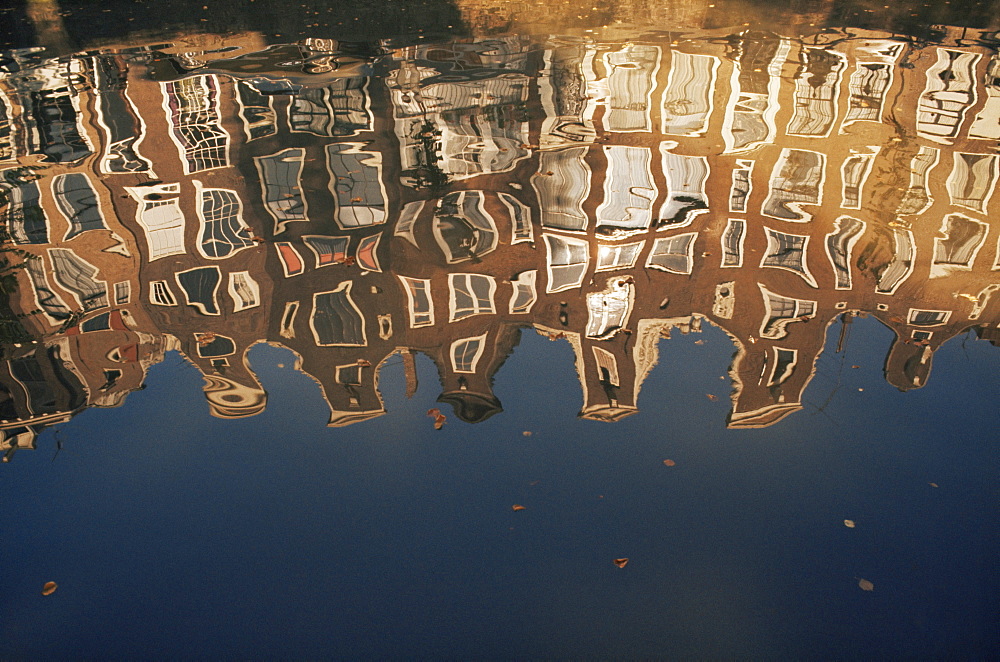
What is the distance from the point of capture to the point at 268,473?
4.97m

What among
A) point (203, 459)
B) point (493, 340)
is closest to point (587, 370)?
point (493, 340)

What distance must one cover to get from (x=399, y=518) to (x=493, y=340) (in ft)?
6.96

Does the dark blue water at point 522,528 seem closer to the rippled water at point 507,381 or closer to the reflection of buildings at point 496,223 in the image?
the rippled water at point 507,381

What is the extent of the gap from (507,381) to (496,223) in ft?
9.64

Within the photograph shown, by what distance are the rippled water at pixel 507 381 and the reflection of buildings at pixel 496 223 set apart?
0.16ft

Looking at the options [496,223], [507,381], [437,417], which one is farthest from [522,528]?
[496,223]

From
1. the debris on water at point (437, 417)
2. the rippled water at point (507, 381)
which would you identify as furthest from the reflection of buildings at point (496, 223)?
the debris on water at point (437, 417)

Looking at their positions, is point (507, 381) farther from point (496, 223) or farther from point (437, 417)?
point (496, 223)

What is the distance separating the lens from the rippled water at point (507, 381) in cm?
405

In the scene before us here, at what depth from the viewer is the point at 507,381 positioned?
19.0 feet

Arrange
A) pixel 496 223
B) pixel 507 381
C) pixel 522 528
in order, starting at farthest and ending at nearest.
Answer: pixel 496 223 → pixel 507 381 → pixel 522 528

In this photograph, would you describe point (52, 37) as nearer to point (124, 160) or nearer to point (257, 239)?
point (124, 160)

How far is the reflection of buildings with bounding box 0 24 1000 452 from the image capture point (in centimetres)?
620

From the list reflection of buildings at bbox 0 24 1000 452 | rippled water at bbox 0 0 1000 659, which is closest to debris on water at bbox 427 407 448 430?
rippled water at bbox 0 0 1000 659
